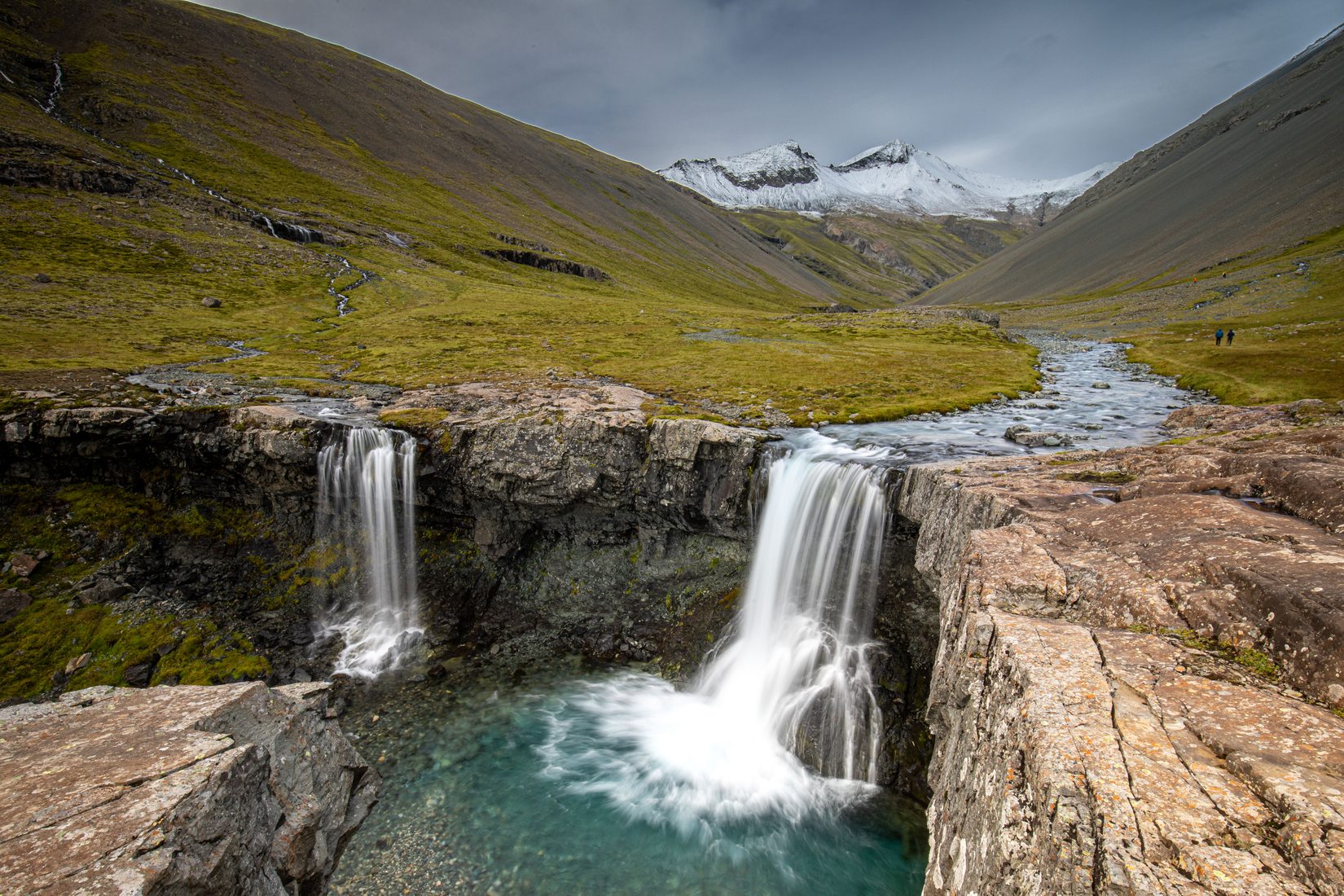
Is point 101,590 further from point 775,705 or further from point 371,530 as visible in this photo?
point 775,705


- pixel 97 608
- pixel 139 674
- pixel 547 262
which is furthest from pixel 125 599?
pixel 547 262

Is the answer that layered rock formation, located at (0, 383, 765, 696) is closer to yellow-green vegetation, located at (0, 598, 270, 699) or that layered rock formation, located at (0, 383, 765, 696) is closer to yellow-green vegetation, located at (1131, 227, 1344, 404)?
yellow-green vegetation, located at (0, 598, 270, 699)

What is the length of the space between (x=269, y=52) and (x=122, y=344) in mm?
162476

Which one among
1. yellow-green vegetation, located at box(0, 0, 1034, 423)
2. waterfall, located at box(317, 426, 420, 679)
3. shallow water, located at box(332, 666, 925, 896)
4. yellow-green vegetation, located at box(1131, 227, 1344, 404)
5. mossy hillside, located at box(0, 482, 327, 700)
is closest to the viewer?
shallow water, located at box(332, 666, 925, 896)

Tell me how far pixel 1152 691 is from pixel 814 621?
14356mm

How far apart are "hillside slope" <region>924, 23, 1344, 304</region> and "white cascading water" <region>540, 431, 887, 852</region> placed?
127m

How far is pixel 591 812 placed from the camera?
1664 centimetres

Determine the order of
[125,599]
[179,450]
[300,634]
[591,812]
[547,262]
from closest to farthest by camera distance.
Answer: [591,812]
[125,599]
[300,634]
[179,450]
[547,262]

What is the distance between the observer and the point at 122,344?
38375mm

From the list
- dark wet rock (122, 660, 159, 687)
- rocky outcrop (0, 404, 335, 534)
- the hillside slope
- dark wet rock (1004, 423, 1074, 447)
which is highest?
the hillside slope

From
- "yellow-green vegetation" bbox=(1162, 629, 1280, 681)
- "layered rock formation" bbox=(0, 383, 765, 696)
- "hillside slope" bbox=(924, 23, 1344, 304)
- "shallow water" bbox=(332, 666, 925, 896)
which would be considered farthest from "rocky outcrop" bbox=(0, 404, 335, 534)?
"hillside slope" bbox=(924, 23, 1344, 304)

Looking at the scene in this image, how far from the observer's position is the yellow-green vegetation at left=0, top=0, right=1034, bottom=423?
128 ft

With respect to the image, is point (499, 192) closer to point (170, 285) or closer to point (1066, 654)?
point (170, 285)

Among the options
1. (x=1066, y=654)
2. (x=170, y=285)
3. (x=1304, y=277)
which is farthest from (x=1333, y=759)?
(x=1304, y=277)
